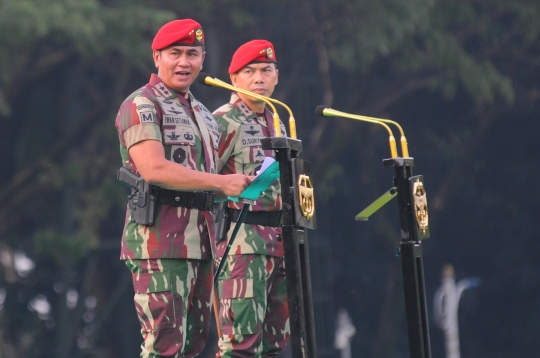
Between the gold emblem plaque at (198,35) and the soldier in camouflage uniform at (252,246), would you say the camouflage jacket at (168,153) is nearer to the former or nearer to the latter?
the gold emblem plaque at (198,35)

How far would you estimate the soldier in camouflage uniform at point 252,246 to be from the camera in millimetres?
5145

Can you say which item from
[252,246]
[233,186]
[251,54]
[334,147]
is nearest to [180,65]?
[233,186]

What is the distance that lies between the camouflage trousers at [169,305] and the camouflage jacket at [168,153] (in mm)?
48

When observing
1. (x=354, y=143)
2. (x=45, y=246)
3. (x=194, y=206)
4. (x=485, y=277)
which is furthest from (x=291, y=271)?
(x=485, y=277)

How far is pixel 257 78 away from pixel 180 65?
1.07 metres

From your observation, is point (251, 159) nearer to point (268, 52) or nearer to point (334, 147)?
point (268, 52)

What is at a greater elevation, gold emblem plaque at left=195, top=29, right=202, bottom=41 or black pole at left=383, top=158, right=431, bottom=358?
gold emblem plaque at left=195, top=29, right=202, bottom=41

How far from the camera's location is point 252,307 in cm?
514

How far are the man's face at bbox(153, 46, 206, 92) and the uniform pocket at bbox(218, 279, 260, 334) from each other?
1147 mm

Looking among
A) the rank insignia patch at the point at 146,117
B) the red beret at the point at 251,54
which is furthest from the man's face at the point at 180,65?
the red beret at the point at 251,54

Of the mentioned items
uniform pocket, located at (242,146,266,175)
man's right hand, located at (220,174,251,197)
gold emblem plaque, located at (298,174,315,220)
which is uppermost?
uniform pocket, located at (242,146,266,175)

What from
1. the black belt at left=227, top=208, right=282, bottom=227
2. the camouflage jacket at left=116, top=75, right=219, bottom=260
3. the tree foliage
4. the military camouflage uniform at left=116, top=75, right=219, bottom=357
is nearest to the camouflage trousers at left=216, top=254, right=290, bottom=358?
the black belt at left=227, top=208, right=282, bottom=227

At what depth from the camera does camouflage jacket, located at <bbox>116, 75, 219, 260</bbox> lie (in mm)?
4223

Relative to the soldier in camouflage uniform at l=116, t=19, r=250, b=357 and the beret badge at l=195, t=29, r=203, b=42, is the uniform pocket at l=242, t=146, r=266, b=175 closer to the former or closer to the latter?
the soldier in camouflage uniform at l=116, t=19, r=250, b=357
